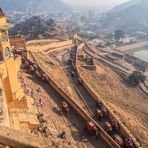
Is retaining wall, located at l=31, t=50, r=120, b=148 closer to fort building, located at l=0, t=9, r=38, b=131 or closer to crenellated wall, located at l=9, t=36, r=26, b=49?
fort building, located at l=0, t=9, r=38, b=131

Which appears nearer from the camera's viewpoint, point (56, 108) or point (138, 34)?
point (56, 108)

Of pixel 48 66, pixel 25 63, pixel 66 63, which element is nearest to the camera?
pixel 25 63

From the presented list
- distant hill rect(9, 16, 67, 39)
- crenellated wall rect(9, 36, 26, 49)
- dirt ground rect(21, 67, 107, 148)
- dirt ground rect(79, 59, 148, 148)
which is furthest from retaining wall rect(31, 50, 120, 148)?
distant hill rect(9, 16, 67, 39)

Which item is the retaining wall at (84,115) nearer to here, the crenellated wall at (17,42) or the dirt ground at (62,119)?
the dirt ground at (62,119)

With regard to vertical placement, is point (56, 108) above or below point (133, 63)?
above

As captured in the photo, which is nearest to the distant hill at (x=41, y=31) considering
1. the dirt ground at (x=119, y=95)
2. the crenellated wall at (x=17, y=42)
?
the dirt ground at (x=119, y=95)

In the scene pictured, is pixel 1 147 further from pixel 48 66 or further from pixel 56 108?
pixel 48 66

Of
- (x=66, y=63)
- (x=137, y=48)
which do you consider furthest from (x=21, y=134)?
(x=137, y=48)

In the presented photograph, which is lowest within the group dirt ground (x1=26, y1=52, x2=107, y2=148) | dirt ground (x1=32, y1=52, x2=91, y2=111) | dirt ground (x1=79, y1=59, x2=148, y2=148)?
dirt ground (x1=79, y1=59, x2=148, y2=148)
